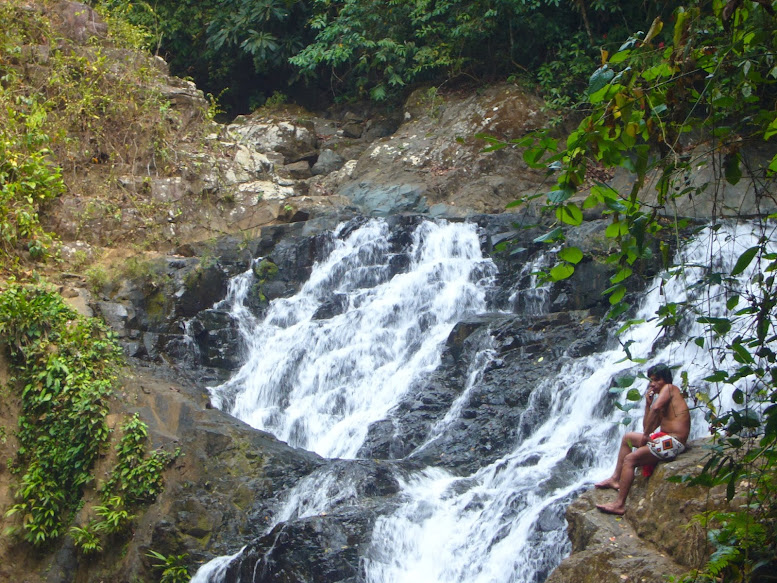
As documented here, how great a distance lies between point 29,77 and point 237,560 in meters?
9.20

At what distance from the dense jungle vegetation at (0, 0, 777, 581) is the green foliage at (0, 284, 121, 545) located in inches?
0.8

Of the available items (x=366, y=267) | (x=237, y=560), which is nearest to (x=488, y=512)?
(x=237, y=560)

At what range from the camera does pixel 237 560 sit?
688cm

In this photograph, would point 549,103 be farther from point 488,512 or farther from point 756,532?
point 756,532

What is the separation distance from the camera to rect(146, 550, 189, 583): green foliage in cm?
736

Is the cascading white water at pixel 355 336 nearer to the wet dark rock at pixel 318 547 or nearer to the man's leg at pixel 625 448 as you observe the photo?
the wet dark rock at pixel 318 547

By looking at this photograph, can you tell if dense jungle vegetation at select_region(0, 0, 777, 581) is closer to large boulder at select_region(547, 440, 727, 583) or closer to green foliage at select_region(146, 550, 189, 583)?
large boulder at select_region(547, 440, 727, 583)

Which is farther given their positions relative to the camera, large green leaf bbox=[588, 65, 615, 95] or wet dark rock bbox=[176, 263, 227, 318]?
wet dark rock bbox=[176, 263, 227, 318]

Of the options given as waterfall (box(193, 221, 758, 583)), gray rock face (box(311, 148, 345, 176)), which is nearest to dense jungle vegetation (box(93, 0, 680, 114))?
gray rock face (box(311, 148, 345, 176))

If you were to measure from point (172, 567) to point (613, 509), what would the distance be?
4.24m

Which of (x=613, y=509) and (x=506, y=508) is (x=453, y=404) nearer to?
(x=506, y=508)

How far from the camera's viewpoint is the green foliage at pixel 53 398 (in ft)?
27.5

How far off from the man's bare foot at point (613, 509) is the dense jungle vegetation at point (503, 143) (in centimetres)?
82

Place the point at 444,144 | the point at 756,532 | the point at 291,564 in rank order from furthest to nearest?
the point at 444,144 → the point at 291,564 → the point at 756,532
